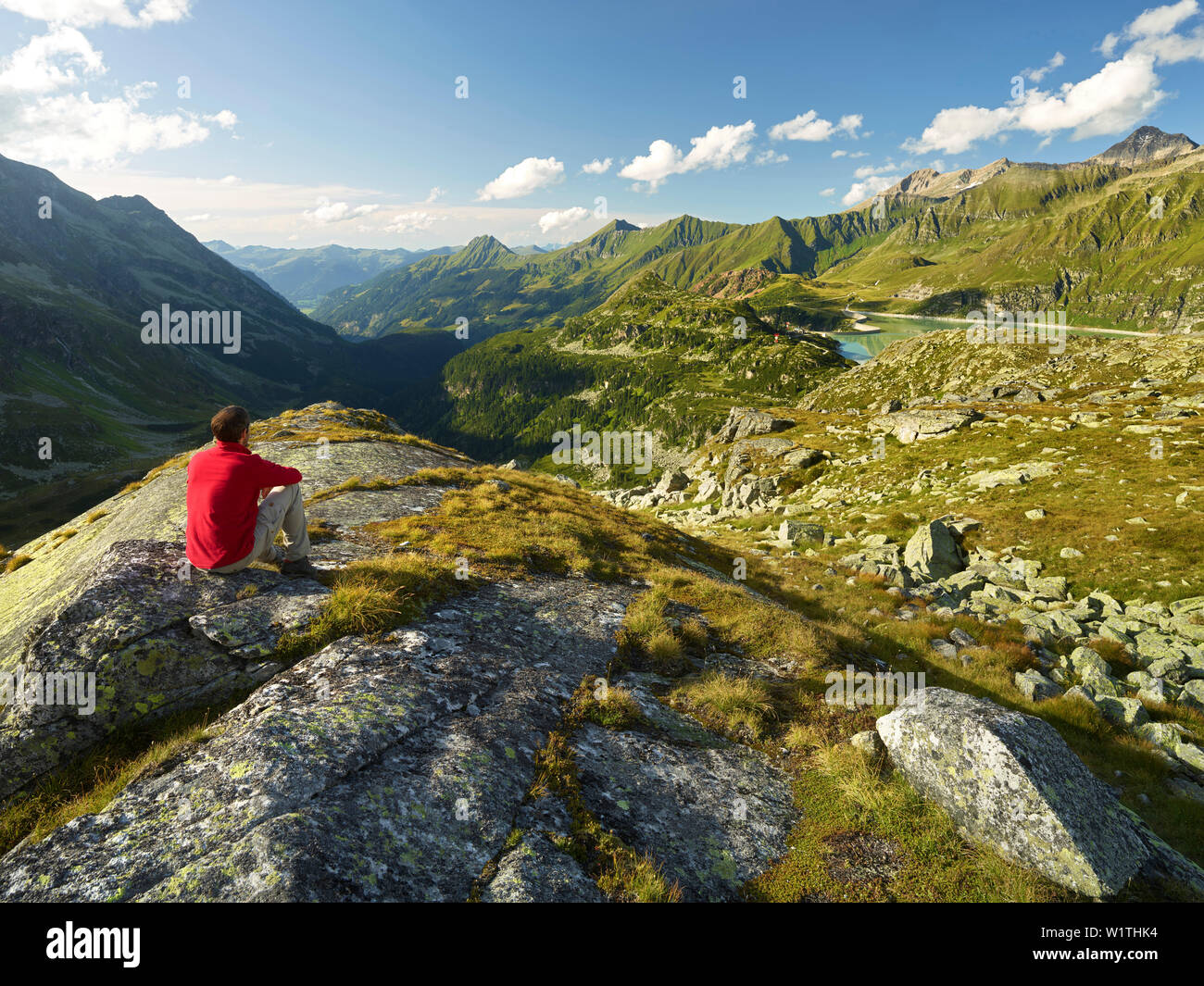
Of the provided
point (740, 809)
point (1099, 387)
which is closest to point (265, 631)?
point (740, 809)

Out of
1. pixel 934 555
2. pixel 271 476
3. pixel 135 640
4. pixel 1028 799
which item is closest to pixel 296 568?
pixel 271 476

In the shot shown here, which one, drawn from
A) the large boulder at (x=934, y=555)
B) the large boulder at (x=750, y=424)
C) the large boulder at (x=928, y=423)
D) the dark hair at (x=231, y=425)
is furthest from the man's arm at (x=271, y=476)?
the large boulder at (x=750, y=424)

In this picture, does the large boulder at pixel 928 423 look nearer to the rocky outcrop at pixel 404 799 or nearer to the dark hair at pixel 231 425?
the rocky outcrop at pixel 404 799

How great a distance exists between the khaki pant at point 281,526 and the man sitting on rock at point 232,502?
2cm

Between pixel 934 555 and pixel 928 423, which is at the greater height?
pixel 928 423

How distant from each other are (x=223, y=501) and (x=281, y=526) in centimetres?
144

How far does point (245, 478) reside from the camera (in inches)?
371

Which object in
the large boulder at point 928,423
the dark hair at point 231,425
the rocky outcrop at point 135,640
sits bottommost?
the rocky outcrop at point 135,640

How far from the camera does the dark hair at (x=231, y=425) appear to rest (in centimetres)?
952

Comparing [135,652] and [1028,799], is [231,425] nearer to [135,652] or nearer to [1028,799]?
[135,652]

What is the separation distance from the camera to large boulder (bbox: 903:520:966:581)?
28.5 meters

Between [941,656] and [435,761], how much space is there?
51.7 feet

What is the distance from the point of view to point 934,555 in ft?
95.1

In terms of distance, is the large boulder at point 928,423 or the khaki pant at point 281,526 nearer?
the khaki pant at point 281,526
